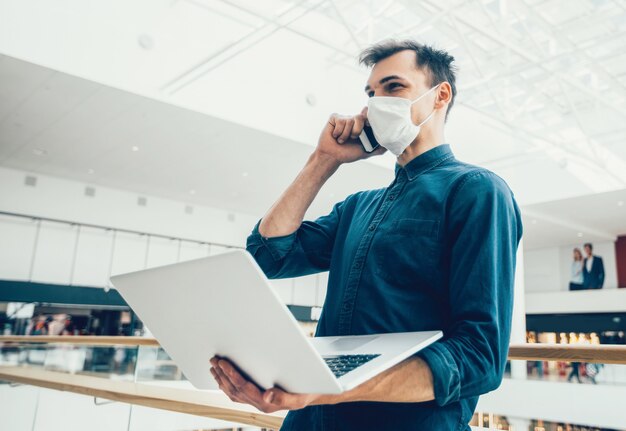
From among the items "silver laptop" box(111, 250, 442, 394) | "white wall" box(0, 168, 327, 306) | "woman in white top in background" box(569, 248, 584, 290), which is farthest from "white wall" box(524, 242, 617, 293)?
"silver laptop" box(111, 250, 442, 394)

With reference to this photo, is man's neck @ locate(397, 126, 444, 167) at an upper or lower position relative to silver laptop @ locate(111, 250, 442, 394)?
upper

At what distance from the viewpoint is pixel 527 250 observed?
18531 mm

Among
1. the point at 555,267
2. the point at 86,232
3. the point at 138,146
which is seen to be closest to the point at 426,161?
the point at 138,146

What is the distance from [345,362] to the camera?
2.56 feet

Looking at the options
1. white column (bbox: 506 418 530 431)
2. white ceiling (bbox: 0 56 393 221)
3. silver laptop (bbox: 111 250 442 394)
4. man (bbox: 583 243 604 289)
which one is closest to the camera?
silver laptop (bbox: 111 250 442 394)

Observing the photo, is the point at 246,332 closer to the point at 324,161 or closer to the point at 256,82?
the point at 324,161

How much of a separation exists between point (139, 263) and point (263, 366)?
13477 mm

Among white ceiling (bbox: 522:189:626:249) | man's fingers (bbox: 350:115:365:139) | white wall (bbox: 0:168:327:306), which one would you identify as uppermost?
white ceiling (bbox: 522:189:626:249)

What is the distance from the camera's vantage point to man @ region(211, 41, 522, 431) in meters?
0.84

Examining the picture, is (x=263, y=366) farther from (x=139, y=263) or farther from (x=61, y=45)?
(x=139, y=263)

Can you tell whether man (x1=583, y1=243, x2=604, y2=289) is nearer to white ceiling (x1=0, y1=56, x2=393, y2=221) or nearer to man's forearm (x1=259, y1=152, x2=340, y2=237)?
white ceiling (x1=0, y1=56, x2=393, y2=221)

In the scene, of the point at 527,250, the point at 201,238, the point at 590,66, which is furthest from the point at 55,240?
the point at 527,250

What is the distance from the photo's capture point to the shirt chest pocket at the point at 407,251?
0.97 metres

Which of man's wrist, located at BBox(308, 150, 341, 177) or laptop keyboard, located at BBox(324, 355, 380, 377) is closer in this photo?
laptop keyboard, located at BBox(324, 355, 380, 377)
